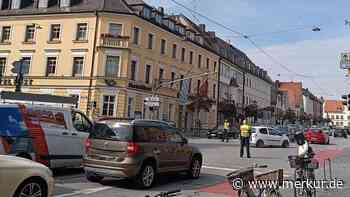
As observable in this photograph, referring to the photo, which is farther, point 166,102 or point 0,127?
point 166,102

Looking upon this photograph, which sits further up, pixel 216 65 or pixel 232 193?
pixel 216 65

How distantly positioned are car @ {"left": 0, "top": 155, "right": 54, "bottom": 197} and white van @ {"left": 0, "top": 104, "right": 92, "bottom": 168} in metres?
3.83

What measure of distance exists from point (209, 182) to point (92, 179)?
11.1 feet

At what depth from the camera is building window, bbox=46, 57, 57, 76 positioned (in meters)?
43.0

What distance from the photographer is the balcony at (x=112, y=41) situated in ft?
136

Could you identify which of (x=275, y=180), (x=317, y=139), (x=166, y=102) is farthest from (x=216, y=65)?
(x=275, y=180)

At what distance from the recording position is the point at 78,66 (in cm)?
4219

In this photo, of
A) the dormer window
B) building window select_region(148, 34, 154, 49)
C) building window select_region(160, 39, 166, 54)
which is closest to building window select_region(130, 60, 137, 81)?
building window select_region(148, 34, 154, 49)

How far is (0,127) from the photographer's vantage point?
1120 cm

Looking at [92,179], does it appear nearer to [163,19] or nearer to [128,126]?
[128,126]

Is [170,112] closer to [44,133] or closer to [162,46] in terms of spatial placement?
[162,46]

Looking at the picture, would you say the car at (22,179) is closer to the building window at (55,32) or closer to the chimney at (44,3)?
the building window at (55,32)

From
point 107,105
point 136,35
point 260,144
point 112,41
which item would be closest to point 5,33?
point 112,41

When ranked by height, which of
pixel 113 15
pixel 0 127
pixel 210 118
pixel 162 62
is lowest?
pixel 0 127
